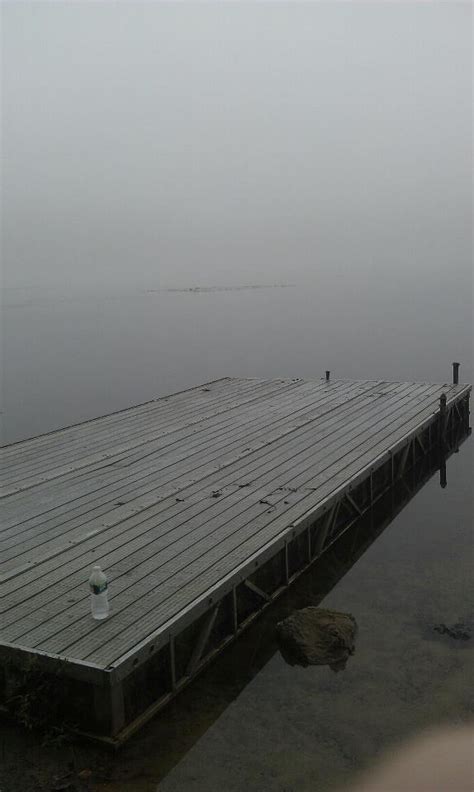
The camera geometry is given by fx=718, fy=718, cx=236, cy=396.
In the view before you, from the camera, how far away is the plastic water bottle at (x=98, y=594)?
203 inches

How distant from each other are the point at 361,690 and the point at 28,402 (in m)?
16.7

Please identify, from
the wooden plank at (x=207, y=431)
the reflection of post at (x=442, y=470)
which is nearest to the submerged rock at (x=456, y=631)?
the wooden plank at (x=207, y=431)

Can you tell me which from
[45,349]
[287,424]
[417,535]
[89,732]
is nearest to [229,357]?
[45,349]

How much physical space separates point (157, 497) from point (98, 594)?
2.81 meters

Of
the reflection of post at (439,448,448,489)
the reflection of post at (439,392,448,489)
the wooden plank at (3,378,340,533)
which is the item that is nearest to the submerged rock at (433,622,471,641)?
the wooden plank at (3,378,340,533)

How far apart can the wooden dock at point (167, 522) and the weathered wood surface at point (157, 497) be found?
0.02m

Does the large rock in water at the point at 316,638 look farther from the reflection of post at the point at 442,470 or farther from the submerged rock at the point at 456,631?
the reflection of post at the point at 442,470

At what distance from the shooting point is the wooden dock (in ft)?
17.0

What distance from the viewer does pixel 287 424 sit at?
11.6 m

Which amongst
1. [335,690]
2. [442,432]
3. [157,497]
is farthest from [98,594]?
[442,432]

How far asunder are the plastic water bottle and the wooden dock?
8cm

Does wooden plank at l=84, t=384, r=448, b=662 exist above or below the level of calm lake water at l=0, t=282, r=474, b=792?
above

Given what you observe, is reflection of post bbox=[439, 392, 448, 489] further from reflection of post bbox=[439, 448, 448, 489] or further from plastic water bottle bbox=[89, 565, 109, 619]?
plastic water bottle bbox=[89, 565, 109, 619]

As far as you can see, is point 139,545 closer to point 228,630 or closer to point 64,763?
point 228,630
